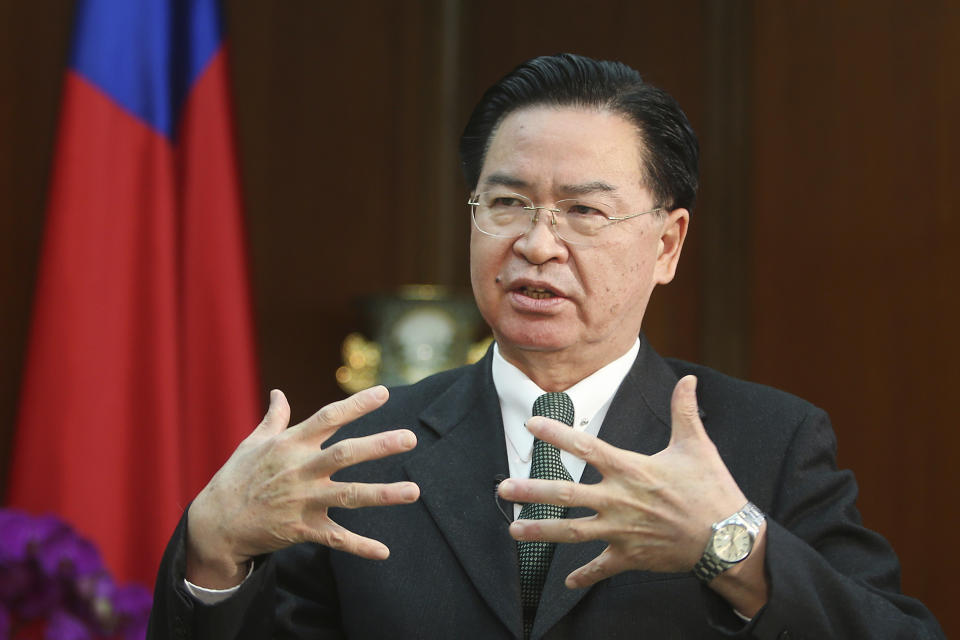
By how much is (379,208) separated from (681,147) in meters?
2.39

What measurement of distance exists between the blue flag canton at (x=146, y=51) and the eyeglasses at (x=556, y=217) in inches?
64.9

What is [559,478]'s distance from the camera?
62.6 inches

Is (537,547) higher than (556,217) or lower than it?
lower

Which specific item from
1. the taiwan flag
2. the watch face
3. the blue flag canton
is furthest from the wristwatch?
the blue flag canton

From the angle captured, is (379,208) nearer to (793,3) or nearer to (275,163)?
(275,163)

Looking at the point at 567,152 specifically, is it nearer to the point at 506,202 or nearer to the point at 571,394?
the point at 506,202

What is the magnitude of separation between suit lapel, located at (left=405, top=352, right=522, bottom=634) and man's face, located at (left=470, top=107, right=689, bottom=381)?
11 cm

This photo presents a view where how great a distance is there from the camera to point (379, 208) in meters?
4.05

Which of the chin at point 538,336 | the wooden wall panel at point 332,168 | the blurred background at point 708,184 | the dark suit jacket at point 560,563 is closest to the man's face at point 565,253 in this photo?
→ the chin at point 538,336

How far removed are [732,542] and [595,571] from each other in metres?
0.17

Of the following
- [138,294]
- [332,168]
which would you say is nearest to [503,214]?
[138,294]

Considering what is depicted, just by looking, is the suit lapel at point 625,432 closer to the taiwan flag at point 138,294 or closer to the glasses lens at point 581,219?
the glasses lens at point 581,219

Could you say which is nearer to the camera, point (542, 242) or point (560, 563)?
point (560, 563)

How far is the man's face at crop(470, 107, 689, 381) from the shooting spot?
1669 millimetres
